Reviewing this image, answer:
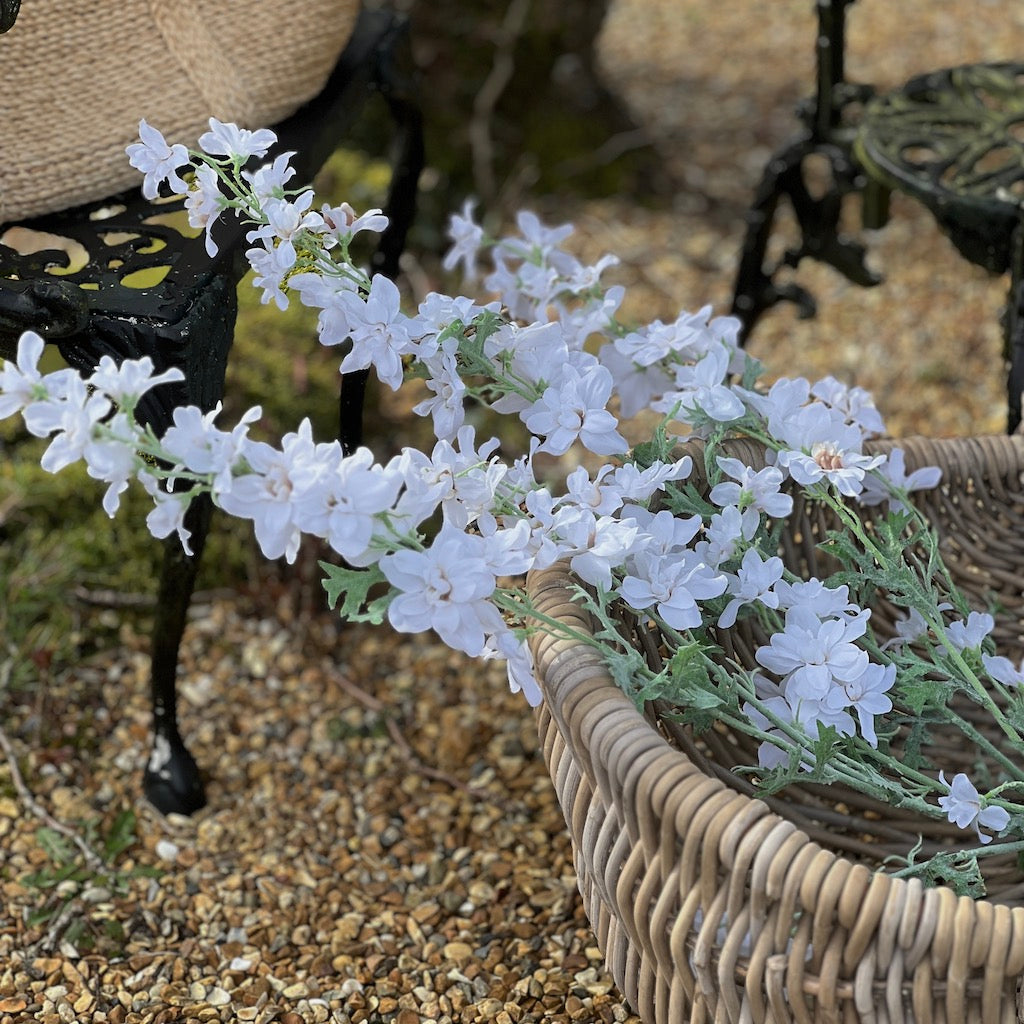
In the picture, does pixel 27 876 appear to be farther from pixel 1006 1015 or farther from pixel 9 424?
pixel 1006 1015

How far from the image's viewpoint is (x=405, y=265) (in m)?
2.74

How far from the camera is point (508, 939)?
1473mm

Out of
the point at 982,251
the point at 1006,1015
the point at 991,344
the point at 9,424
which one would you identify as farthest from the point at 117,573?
the point at 991,344

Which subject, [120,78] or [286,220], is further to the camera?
[120,78]

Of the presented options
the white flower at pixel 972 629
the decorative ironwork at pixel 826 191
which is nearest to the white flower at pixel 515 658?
the white flower at pixel 972 629

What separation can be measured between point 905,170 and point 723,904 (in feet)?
4.05

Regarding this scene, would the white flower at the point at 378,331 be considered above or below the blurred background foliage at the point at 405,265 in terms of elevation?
above

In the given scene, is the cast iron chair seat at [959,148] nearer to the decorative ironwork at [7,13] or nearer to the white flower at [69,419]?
the decorative ironwork at [7,13]

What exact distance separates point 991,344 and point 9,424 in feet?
6.58

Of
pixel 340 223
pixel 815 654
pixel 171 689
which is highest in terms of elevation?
pixel 340 223

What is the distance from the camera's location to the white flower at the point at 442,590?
898 millimetres


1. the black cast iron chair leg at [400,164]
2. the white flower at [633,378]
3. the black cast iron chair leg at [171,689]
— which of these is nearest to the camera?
the white flower at [633,378]

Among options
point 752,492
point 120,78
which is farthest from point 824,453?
point 120,78

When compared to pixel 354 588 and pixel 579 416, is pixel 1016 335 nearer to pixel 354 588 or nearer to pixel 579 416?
pixel 579 416
